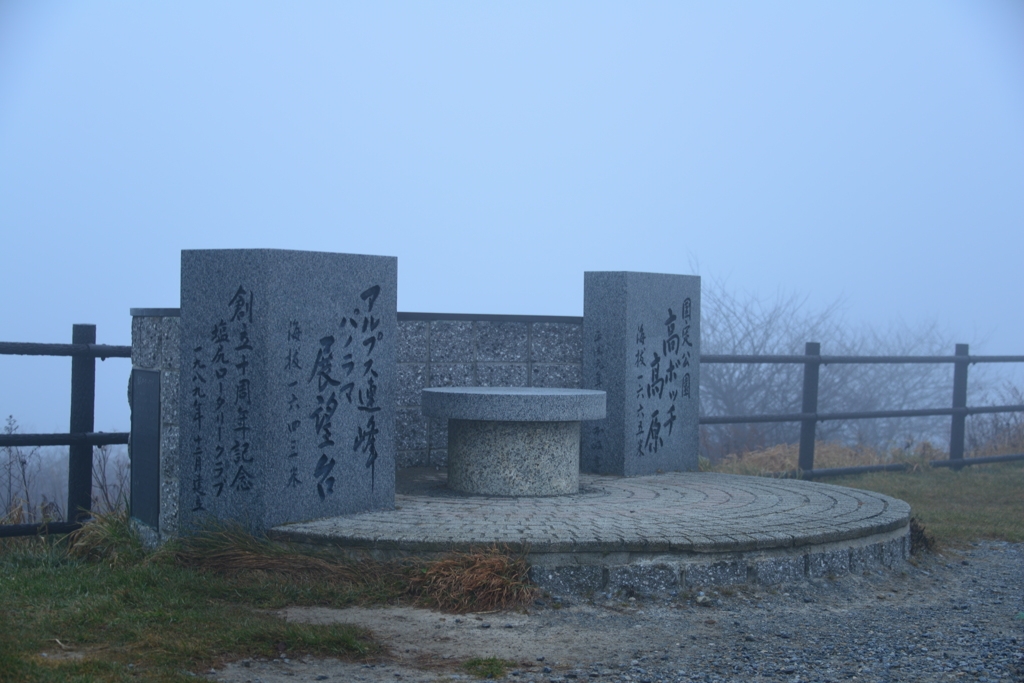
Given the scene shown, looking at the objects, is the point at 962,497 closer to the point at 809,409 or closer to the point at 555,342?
the point at 809,409

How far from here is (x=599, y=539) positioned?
17.4ft

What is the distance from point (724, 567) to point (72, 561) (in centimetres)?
428

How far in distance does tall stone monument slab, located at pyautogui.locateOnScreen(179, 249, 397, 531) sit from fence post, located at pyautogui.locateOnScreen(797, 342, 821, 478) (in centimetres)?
654

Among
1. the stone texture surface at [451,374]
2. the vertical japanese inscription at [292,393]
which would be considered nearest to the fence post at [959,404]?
the stone texture surface at [451,374]

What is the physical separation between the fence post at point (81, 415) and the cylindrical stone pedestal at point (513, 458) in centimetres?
301

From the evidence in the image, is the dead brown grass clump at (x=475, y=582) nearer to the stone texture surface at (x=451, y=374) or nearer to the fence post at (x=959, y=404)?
the stone texture surface at (x=451, y=374)

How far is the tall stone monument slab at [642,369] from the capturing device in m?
8.25

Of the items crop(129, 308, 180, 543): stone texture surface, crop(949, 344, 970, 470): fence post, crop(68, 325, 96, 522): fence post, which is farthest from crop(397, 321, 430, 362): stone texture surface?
crop(949, 344, 970, 470): fence post

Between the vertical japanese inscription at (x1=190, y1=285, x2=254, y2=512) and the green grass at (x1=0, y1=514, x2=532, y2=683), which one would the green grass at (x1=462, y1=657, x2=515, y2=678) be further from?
the vertical japanese inscription at (x1=190, y1=285, x2=254, y2=512)

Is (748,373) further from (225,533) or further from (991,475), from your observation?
(225,533)

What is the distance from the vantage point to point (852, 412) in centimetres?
1109

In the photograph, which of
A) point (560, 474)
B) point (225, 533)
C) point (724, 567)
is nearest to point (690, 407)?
point (560, 474)

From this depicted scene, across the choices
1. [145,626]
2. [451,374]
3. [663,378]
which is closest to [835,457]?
[663,378]

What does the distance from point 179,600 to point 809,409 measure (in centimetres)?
796
